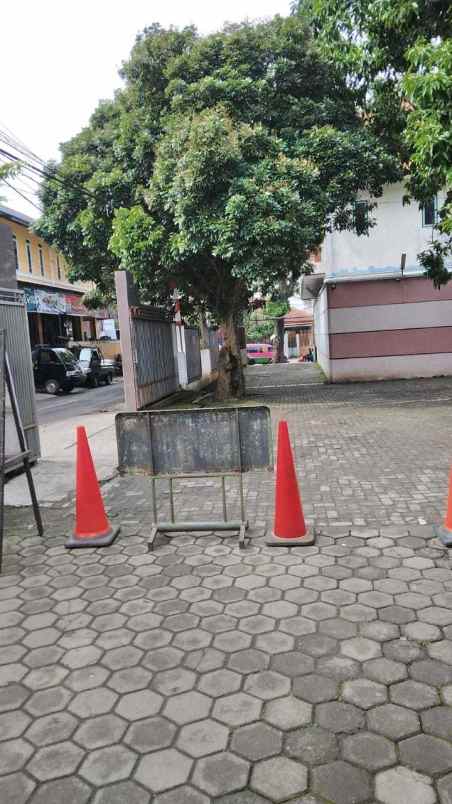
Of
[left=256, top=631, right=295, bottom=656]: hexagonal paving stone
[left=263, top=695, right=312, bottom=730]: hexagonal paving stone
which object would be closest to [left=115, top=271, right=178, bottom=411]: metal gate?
[left=256, top=631, right=295, bottom=656]: hexagonal paving stone

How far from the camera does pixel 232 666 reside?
2781 mm

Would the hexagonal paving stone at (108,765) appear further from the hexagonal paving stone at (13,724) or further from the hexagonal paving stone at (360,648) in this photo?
the hexagonal paving stone at (360,648)

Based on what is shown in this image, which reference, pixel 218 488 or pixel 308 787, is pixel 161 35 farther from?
pixel 308 787

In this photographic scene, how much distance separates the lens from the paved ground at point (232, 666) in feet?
6.89

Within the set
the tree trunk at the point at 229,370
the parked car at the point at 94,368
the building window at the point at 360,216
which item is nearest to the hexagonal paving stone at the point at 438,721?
the tree trunk at the point at 229,370

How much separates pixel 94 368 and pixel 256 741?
2228 cm

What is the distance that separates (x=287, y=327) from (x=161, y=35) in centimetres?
3113

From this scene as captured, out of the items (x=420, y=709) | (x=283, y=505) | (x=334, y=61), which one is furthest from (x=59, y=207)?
(x=420, y=709)

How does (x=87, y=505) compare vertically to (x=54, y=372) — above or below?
below

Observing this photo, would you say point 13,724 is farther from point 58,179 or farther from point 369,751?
point 58,179

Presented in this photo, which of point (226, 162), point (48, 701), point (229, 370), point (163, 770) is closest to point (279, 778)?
point (163, 770)

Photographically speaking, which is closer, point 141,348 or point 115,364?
point 141,348

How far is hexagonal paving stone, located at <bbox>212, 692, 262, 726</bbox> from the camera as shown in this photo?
7.85 ft

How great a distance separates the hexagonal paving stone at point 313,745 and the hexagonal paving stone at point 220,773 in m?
0.21
